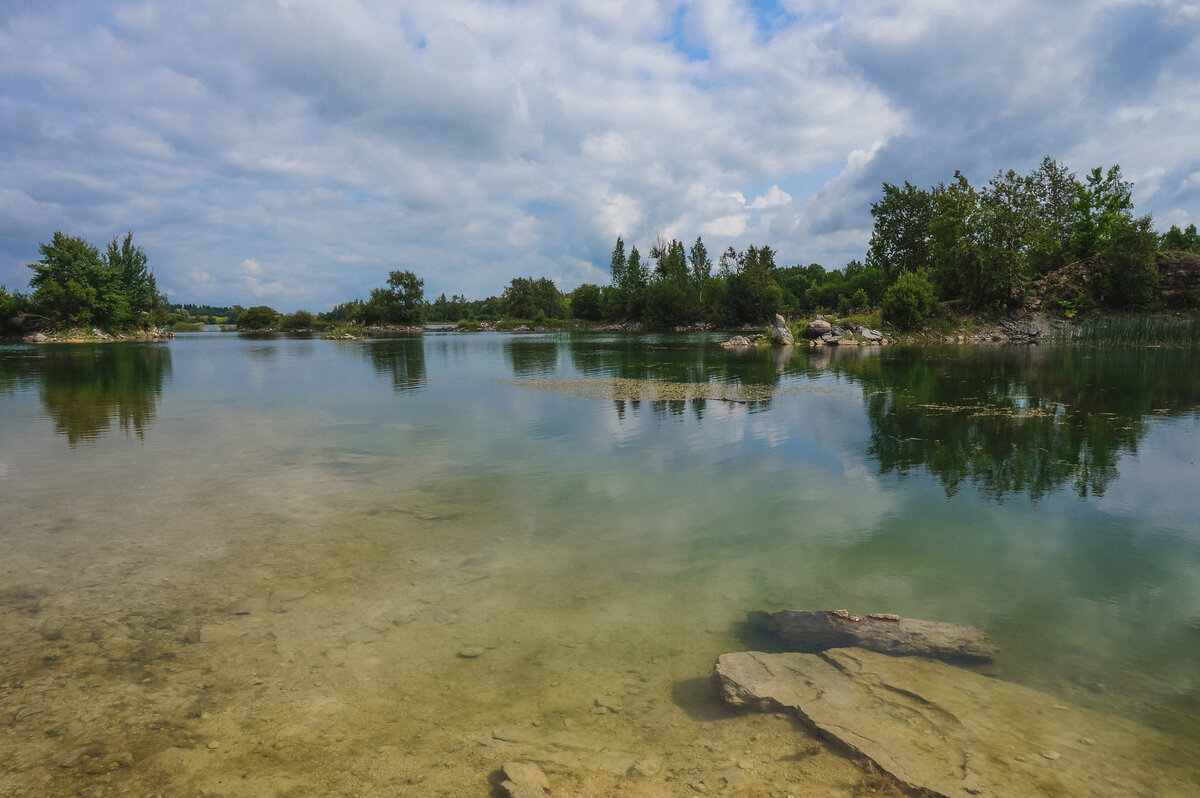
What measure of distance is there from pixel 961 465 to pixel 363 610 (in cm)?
1214

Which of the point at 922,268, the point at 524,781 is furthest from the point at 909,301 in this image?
the point at 524,781

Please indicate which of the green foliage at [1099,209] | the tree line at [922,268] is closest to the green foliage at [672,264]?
the tree line at [922,268]

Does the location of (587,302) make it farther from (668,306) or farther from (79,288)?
(79,288)

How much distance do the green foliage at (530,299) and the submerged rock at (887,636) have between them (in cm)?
15526

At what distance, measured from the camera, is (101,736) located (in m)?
4.45

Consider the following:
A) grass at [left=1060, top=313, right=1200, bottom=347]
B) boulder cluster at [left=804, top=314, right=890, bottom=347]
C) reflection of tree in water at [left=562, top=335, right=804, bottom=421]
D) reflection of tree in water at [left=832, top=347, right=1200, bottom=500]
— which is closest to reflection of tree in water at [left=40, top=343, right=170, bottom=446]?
reflection of tree in water at [left=562, top=335, right=804, bottom=421]

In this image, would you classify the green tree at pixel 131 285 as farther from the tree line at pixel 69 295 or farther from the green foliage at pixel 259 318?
the green foliage at pixel 259 318

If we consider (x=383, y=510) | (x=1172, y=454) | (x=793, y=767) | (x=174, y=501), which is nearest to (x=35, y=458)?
(x=174, y=501)

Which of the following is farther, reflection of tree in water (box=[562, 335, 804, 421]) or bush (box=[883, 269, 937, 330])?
bush (box=[883, 269, 937, 330])

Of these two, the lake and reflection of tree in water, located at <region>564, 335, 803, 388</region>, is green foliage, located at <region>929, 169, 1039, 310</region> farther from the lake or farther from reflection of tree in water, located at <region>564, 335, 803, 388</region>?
the lake

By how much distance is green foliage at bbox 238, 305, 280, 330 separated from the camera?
163m

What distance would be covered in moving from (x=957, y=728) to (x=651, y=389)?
840 inches

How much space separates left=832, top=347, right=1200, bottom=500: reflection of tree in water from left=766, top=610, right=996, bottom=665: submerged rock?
18.8 ft

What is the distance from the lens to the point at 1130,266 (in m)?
55.8
